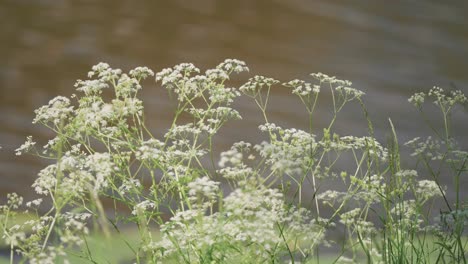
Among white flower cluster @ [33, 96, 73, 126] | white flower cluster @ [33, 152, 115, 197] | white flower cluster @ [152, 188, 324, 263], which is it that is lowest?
white flower cluster @ [152, 188, 324, 263]

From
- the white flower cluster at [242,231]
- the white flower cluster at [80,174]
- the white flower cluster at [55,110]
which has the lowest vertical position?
the white flower cluster at [242,231]

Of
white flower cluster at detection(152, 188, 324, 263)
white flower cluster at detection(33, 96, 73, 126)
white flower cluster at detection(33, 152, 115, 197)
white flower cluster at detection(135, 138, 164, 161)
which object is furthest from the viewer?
white flower cluster at detection(33, 96, 73, 126)

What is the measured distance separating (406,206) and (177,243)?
1.82ft

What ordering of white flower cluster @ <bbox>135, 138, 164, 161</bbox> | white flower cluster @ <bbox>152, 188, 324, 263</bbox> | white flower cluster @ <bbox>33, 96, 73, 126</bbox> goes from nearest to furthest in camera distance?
1. white flower cluster @ <bbox>152, 188, 324, 263</bbox>
2. white flower cluster @ <bbox>135, 138, 164, 161</bbox>
3. white flower cluster @ <bbox>33, 96, 73, 126</bbox>

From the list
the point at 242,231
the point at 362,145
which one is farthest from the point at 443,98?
the point at 242,231

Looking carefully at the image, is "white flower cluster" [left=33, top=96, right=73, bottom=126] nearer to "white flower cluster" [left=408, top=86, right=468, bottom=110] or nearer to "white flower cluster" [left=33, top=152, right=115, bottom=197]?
"white flower cluster" [left=33, top=152, right=115, bottom=197]

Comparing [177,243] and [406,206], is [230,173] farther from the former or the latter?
[406,206]

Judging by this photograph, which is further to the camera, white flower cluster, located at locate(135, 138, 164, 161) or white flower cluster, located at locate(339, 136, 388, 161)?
white flower cluster, located at locate(339, 136, 388, 161)

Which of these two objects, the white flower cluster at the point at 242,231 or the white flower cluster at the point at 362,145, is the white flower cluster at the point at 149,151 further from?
the white flower cluster at the point at 362,145

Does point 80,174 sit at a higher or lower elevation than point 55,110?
lower

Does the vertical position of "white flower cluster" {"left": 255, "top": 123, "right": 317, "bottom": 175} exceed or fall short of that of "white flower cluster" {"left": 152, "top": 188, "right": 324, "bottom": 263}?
it exceeds it

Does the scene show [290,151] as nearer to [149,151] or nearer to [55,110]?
[149,151]

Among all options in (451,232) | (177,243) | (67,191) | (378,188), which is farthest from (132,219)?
(451,232)

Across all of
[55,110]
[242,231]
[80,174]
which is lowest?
[242,231]
